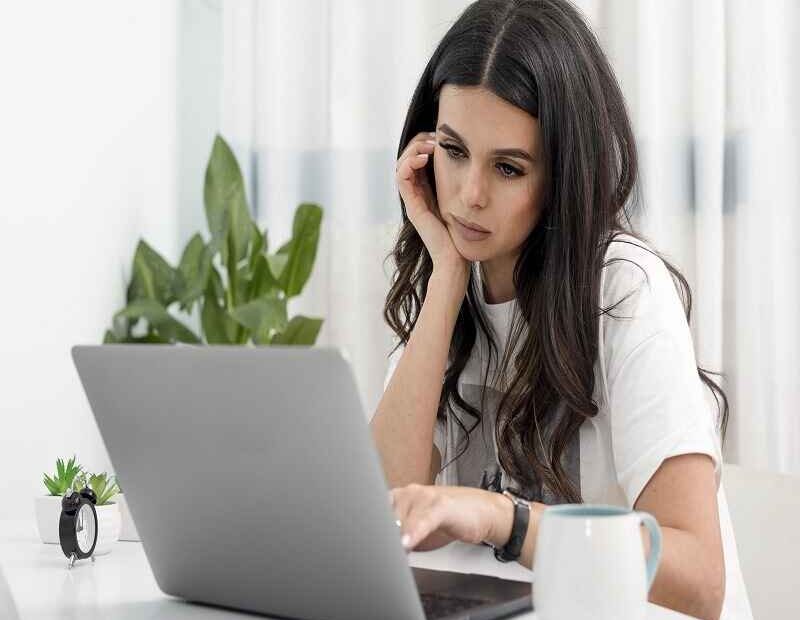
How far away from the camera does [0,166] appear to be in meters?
2.08

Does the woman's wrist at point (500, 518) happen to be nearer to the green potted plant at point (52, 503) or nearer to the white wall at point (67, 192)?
the green potted plant at point (52, 503)

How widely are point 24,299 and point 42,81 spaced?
49 cm

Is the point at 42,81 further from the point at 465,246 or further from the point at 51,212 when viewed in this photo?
the point at 465,246

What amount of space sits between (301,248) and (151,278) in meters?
0.41

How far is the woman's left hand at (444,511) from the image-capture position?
80 cm

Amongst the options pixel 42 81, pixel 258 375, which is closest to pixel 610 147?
pixel 258 375

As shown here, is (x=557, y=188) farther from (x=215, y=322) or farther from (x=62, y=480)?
(x=215, y=322)

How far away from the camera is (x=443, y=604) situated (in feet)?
2.63

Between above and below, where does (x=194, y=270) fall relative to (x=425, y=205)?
below

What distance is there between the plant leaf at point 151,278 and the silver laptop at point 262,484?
1905mm

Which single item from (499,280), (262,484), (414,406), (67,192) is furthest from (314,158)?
(262,484)

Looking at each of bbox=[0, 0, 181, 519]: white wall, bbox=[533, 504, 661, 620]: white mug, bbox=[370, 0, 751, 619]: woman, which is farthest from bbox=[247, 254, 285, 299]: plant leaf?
bbox=[533, 504, 661, 620]: white mug

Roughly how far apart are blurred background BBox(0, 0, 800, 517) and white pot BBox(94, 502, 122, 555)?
1.07m

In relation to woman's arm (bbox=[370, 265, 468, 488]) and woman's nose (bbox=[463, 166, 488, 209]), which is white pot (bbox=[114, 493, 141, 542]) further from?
woman's nose (bbox=[463, 166, 488, 209])
